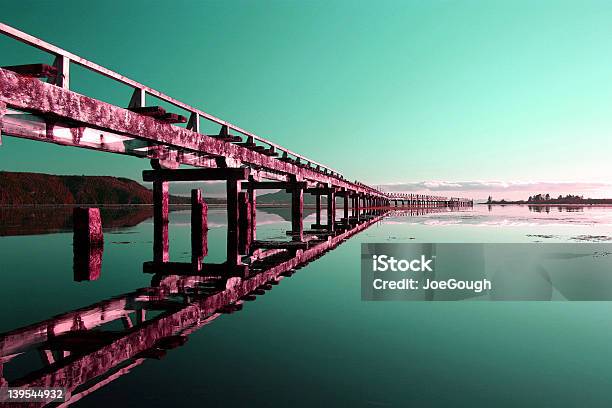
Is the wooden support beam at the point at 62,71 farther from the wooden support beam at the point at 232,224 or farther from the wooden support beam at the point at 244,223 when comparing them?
the wooden support beam at the point at 244,223

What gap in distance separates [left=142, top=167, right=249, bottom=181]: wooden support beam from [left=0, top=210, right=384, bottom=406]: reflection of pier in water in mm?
2833

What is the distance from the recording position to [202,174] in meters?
13.6

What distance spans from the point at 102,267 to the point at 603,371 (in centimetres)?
1375

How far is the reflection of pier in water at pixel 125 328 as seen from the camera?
4793mm

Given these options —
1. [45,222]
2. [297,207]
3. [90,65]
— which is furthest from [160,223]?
[45,222]

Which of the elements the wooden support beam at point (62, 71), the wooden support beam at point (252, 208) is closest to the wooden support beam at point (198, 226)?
the wooden support beam at point (252, 208)

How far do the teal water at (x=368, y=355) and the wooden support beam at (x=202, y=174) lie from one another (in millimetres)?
4091

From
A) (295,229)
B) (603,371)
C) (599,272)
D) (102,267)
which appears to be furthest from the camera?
(295,229)

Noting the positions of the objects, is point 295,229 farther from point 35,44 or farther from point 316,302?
point 35,44

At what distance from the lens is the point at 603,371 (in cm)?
527

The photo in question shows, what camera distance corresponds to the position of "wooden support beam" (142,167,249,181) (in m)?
13.1

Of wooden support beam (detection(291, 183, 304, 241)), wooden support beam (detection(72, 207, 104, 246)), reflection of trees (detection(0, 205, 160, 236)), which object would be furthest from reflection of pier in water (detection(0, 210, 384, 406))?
reflection of trees (detection(0, 205, 160, 236))

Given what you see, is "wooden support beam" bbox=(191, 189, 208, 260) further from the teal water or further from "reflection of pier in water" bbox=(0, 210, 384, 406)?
the teal water

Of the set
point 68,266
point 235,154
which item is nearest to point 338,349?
point 235,154
